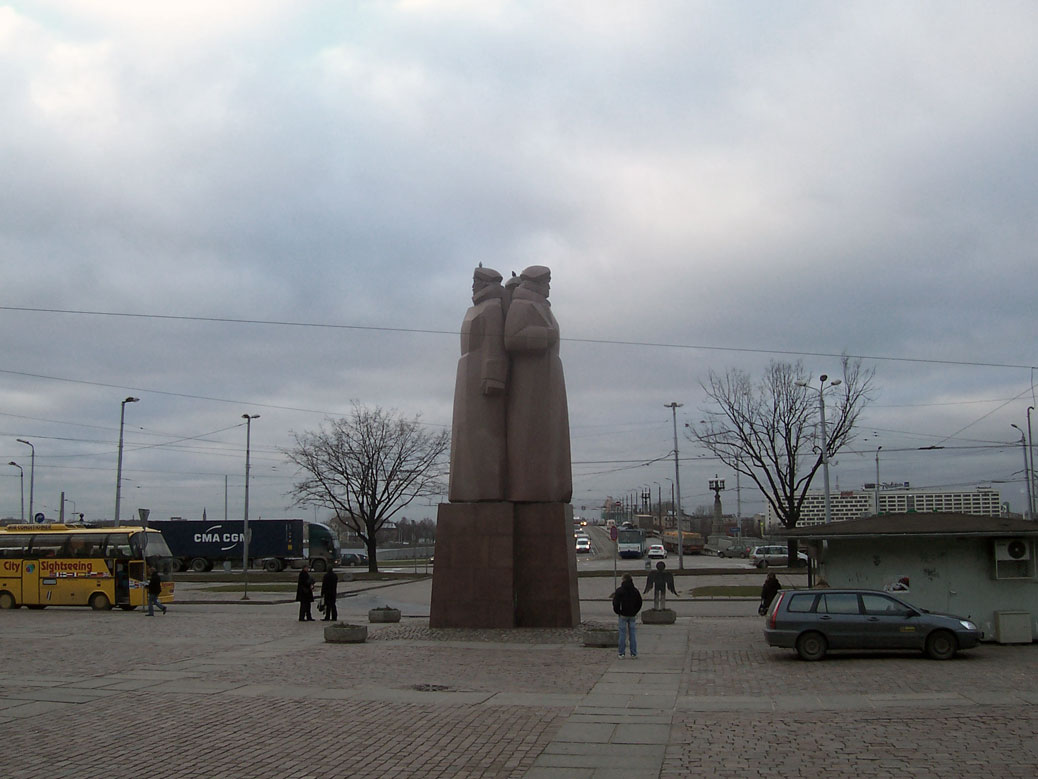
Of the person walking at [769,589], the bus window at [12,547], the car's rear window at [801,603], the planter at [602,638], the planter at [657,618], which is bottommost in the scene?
the planter at [657,618]

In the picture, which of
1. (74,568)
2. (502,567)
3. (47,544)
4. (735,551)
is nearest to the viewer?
(502,567)

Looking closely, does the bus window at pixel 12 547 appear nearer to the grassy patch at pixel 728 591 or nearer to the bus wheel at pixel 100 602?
the bus wheel at pixel 100 602

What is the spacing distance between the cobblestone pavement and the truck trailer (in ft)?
132

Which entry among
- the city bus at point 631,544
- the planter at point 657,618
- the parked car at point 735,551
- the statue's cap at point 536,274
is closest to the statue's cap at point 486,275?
the statue's cap at point 536,274

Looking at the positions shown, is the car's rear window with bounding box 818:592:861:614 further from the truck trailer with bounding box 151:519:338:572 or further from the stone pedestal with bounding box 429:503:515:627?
the truck trailer with bounding box 151:519:338:572

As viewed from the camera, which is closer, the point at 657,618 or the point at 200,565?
the point at 657,618

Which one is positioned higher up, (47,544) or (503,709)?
(47,544)

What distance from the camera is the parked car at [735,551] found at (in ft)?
259

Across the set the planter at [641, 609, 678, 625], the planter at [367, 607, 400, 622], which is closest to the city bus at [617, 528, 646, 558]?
the planter at [641, 609, 678, 625]

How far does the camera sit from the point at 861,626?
647 inches

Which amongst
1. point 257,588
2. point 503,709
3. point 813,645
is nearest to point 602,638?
point 813,645

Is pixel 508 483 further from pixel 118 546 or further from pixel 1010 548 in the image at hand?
pixel 118 546

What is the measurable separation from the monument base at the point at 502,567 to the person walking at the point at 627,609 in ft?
13.6

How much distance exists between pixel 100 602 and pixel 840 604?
24456mm
